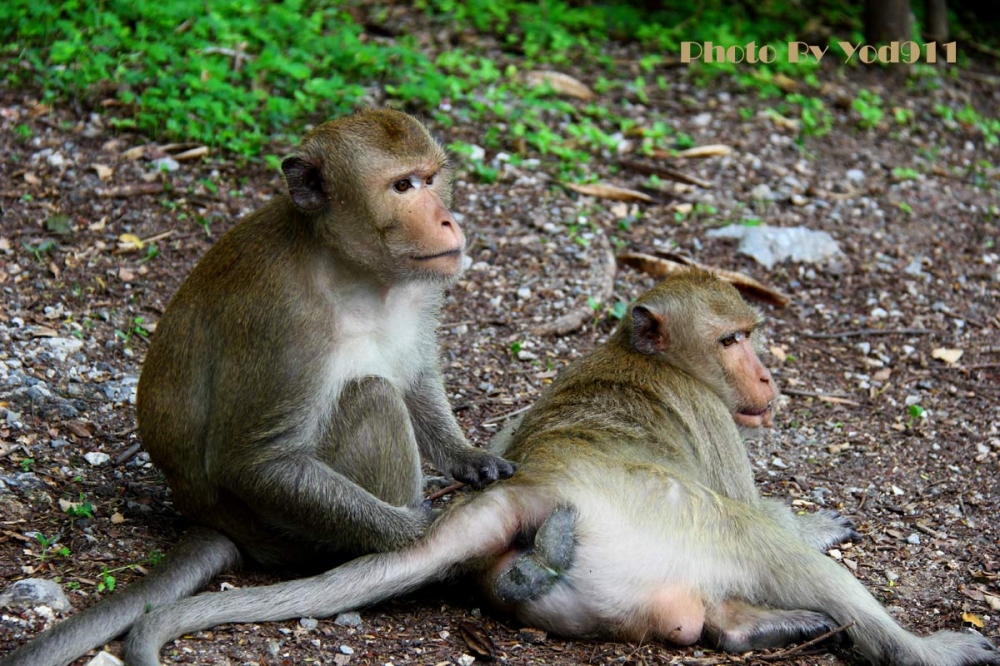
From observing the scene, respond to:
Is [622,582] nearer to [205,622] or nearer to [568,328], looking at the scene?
[205,622]

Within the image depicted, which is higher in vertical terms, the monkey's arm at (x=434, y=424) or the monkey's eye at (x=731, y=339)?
the monkey's eye at (x=731, y=339)

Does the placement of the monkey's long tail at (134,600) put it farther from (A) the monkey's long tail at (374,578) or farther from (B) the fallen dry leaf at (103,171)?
(B) the fallen dry leaf at (103,171)

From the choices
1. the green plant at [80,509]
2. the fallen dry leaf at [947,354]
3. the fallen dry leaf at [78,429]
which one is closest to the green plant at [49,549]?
the green plant at [80,509]

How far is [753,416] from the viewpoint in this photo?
15.3ft

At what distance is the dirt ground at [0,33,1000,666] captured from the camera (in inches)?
162

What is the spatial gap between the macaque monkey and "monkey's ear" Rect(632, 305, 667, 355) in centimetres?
83

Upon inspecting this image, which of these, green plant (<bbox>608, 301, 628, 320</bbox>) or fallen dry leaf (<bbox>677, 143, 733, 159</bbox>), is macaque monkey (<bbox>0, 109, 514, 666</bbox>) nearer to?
green plant (<bbox>608, 301, 628, 320</bbox>)

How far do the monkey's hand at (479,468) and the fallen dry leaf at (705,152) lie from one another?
3.95m

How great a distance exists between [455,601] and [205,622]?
893 millimetres

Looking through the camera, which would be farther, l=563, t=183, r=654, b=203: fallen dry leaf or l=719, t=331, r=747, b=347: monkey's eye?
l=563, t=183, r=654, b=203: fallen dry leaf

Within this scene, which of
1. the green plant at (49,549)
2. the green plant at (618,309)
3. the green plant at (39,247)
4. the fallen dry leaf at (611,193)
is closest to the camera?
the green plant at (49,549)

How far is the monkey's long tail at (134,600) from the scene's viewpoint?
134 inches

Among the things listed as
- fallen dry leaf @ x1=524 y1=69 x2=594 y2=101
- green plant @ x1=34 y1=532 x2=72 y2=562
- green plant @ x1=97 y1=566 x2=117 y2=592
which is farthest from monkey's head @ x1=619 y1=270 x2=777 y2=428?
fallen dry leaf @ x1=524 y1=69 x2=594 y2=101

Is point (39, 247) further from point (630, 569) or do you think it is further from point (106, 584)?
point (630, 569)
